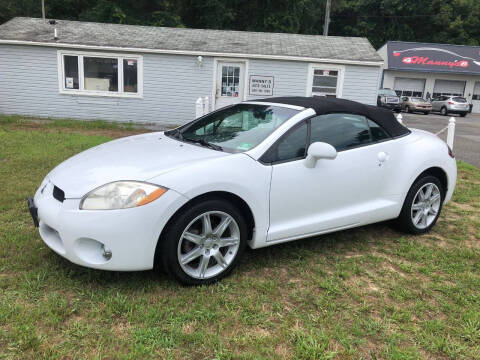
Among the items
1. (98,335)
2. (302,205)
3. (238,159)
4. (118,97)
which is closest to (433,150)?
(302,205)

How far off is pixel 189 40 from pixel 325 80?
507 centimetres

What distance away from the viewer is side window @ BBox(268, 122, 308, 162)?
3.43 metres

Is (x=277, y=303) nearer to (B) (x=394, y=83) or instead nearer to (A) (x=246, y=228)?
(A) (x=246, y=228)

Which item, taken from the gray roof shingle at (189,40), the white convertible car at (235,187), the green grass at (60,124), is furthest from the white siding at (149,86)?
the white convertible car at (235,187)

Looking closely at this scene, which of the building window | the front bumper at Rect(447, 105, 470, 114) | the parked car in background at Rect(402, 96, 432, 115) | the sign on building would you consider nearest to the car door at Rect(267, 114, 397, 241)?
the sign on building

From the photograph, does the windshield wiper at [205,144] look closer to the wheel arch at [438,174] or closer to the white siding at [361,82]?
the wheel arch at [438,174]

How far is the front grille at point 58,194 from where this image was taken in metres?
3.03

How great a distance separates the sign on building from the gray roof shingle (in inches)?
32.0

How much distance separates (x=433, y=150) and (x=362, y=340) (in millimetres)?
2597

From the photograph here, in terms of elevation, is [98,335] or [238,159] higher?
[238,159]

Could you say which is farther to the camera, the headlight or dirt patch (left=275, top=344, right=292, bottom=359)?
the headlight

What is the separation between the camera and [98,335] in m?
2.56

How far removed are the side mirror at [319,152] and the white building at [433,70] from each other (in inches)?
1301

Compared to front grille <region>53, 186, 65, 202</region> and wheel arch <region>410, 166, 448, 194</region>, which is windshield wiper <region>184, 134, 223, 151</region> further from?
wheel arch <region>410, 166, 448, 194</region>
